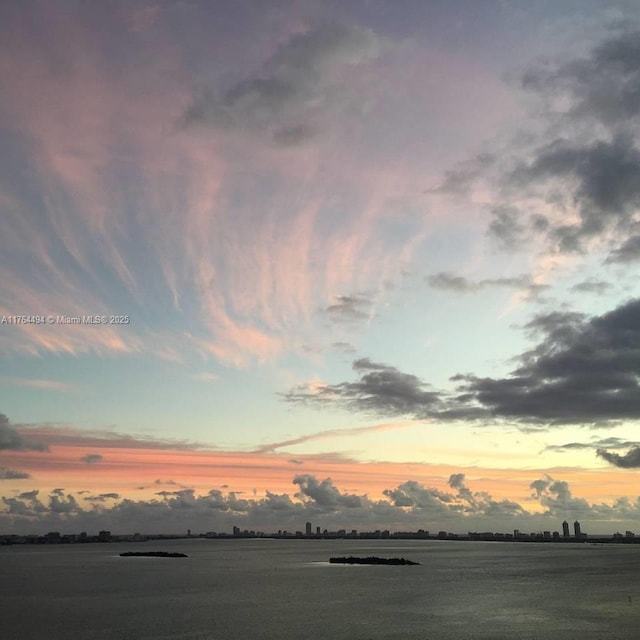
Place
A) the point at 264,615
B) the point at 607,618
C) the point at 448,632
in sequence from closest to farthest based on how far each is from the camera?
the point at 448,632 → the point at 607,618 → the point at 264,615

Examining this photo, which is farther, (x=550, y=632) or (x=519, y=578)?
(x=519, y=578)

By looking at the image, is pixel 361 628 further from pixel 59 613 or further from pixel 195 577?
pixel 195 577

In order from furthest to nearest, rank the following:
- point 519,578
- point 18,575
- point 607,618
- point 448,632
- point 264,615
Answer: point 18,575, point 519,578, point 264,615, point 607,618, point 448,632

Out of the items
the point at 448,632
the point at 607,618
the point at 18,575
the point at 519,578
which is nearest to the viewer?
the point at 448,632

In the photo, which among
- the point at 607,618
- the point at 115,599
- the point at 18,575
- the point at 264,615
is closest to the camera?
the point at 607,618

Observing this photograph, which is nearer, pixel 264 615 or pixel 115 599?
pixel 264 615

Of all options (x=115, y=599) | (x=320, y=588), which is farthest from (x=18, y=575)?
(x=320, y=588)

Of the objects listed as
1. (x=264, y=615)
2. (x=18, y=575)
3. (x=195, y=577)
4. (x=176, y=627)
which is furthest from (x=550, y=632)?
(x=18, y=575)

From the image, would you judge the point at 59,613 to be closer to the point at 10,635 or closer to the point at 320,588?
the point at 10,635

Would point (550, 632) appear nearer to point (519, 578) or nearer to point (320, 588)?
point (320, 588)
